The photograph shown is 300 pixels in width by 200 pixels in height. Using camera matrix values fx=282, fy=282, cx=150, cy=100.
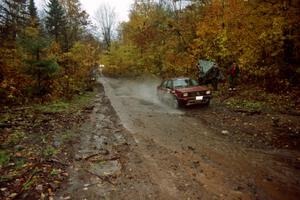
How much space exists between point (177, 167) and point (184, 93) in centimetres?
787

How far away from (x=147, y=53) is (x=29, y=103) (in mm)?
20578

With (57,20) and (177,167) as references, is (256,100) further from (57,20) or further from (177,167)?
(57,20)

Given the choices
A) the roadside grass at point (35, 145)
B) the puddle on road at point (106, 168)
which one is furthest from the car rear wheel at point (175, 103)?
the puddle on road at point (106, 168)

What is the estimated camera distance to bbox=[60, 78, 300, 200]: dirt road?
17.3 feet

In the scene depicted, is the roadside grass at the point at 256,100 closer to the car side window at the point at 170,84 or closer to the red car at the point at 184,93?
the red car at the point at 184,93

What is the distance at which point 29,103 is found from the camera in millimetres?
16422

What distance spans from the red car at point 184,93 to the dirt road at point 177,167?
3.99 meters

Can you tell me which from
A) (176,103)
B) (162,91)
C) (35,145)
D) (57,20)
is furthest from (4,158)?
(57,20)

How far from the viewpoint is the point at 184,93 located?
46.0 ft

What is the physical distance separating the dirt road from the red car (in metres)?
3.99

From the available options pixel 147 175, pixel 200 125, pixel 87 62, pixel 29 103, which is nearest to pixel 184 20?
pixel 87 62

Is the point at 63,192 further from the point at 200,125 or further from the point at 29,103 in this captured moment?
the point at 29,103

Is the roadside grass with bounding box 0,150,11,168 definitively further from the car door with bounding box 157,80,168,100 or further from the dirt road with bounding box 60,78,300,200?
the car door with bounding box 157,80,168,100

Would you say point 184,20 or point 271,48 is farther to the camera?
point 184,20
